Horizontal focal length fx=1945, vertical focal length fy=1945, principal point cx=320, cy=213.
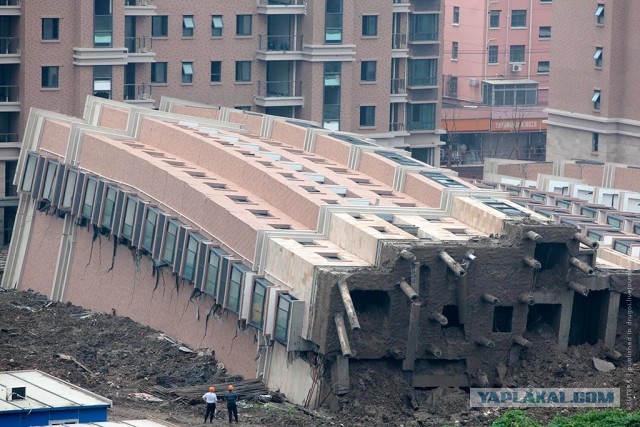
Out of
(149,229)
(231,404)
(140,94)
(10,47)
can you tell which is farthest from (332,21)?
(231,404)

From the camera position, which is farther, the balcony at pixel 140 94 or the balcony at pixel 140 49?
the balcony at pixel 140 94

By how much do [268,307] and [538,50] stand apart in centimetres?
8979

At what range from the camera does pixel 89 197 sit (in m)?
79.5

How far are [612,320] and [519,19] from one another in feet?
284

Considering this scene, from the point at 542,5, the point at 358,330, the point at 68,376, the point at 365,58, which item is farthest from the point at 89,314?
the point at 542,5

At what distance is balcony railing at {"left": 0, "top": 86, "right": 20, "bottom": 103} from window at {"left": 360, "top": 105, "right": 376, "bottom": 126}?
2136 cm

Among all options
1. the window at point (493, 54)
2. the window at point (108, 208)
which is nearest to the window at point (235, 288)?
the window at point (108, 208)

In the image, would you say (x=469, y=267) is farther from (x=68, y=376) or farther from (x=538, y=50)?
(x=538, y=50)

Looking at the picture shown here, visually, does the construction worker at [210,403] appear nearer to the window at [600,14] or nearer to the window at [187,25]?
the window at [187,25]

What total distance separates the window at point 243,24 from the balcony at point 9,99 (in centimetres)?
1455

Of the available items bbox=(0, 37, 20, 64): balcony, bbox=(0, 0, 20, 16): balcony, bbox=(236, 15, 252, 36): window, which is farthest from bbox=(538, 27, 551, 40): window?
bbox=(0, 0, 20, 16): balcony

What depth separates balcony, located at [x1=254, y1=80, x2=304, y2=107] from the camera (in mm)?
106188

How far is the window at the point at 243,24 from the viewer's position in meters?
106

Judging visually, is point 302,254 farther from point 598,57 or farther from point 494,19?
point 494,19
